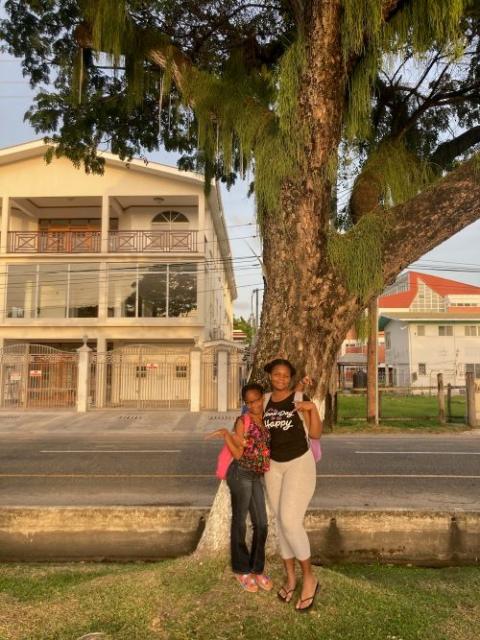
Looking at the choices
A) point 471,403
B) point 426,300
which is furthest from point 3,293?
point 426,300

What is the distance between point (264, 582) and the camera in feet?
→ 11.1

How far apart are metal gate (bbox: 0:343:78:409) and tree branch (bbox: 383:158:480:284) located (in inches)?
719

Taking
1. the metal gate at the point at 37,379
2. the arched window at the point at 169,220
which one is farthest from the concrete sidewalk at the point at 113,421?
the arched window at the point at 169,220

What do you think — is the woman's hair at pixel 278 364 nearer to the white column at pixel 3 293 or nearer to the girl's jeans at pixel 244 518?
the girl's jeans at pixel 244 518

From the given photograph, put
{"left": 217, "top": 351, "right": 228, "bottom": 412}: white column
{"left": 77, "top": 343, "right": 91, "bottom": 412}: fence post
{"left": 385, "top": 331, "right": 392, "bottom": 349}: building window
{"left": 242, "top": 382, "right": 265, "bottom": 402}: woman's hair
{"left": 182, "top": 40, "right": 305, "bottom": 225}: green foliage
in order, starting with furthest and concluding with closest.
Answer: {"left": 385, "top": 331, "right": 392, "bottom": 349}: building window
{"left": 77, "top": 343, "right": 91, "bottom": 412}: fence post
{"left": 217, "top": 351, "right": 228, "bottom": 412}: white column
{"left": 182, "top": 40, "right": 305, "bottom": 225}: green foliage
{"left": 242, "top": 382, "right": 265, "bottom": 402}: woman's hair

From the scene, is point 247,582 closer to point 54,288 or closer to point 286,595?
point 286,595

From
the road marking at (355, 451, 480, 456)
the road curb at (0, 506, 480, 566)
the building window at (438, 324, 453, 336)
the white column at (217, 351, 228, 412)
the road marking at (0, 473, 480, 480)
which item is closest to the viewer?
the road curb at (0, 506, 480, 566)

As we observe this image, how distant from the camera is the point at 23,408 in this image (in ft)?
69.1

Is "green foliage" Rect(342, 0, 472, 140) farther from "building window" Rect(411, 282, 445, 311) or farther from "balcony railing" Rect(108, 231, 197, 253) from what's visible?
"building window" Rect(411, 282, 445, 311)

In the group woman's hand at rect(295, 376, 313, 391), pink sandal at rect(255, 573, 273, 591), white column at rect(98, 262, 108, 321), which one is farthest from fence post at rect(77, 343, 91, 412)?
pink sandal at rect(255, 573, 273, 591)

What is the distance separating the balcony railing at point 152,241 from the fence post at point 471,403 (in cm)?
1282

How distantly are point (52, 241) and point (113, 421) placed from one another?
11090 millimetres

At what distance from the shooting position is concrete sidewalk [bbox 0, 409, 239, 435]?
1602 cm

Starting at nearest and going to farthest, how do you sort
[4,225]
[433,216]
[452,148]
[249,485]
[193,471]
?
[249,485] → [433,216] → [452,148] → [193,471] → [4,225]
